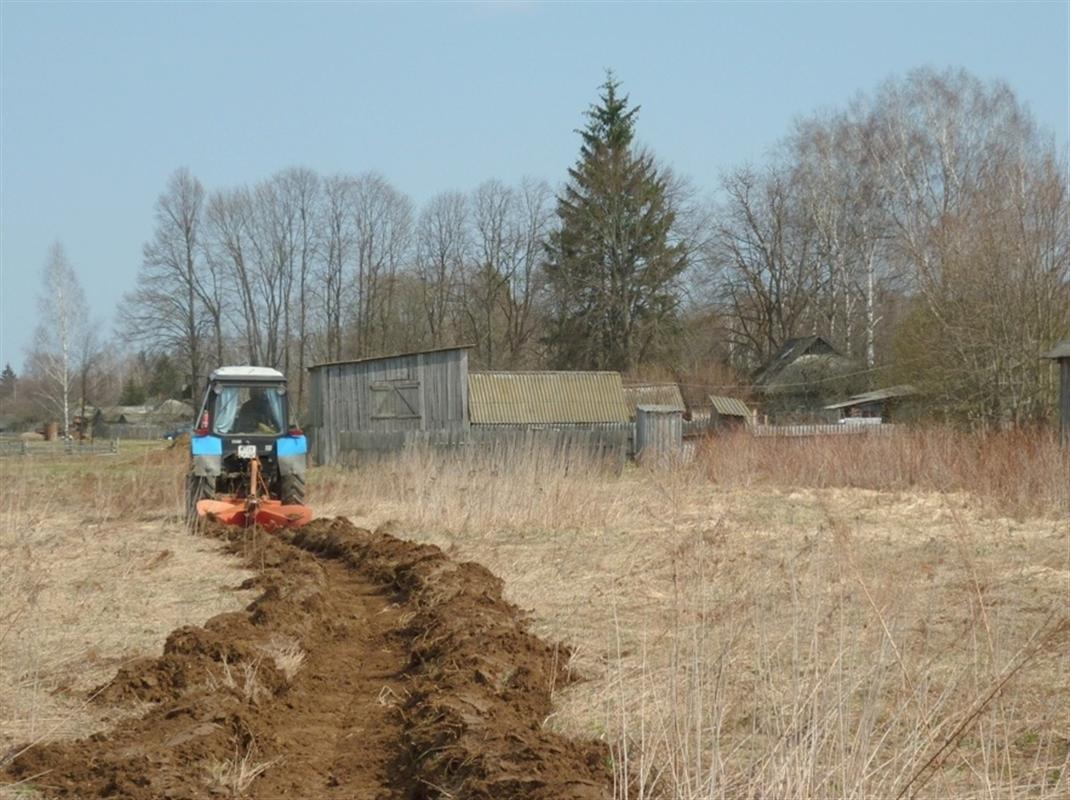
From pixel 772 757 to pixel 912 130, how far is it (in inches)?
1638

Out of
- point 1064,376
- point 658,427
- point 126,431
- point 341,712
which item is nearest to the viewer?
point 341,712

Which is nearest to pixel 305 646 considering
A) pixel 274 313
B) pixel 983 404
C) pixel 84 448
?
pixel 983 404

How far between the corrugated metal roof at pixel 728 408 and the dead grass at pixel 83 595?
21561 mm

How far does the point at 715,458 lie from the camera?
76.8ft

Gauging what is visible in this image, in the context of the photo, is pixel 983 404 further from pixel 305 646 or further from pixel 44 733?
pixel 44 733

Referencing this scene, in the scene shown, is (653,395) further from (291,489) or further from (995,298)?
(291,489)

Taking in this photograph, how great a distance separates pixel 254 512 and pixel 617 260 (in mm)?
34489

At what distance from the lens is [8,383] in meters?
112

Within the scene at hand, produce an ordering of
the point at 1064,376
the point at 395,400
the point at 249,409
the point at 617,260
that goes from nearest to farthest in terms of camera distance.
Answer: the point at 249,409
the point at 1064,376
the point at 395,400
the point at 617,260

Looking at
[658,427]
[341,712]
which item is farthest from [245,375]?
[658,427]

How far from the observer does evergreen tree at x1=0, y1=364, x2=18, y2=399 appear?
106194 mm

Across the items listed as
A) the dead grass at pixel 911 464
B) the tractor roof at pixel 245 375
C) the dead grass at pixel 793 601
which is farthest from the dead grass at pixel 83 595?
the dead grass at pixel 911 464

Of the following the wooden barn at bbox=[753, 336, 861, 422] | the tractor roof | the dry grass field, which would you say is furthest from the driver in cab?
the wooden barn at bbox=[753, 336, 861, 422]

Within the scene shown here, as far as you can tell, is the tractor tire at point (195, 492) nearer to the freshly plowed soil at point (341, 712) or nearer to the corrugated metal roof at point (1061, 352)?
the freshly plowed soil at point (341, 712)
